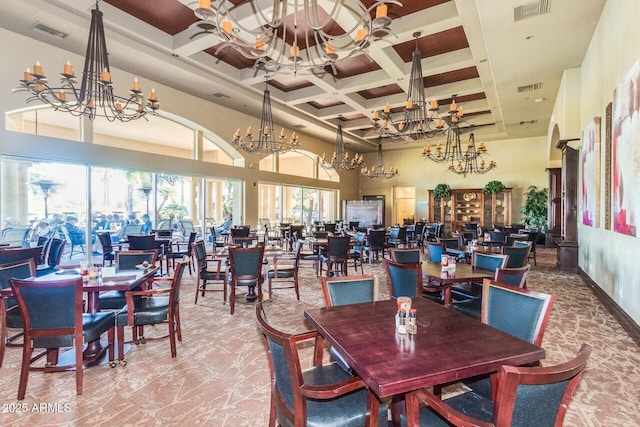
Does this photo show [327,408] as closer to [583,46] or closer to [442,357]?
[442,357]

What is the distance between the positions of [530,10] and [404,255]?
395cm

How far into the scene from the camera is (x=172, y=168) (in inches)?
332

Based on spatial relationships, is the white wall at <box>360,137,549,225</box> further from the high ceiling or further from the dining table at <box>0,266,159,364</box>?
the dining table at <box>0,266,159,364</box>

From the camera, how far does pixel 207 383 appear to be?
8.81ft

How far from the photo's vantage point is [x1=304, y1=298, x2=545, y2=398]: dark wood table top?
1.31m

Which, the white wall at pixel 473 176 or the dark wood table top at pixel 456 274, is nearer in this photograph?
the dark wood table top at pixel 456 274

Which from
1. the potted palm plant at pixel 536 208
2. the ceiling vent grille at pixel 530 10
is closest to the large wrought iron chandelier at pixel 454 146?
the ceiling vent grille at pixel 530 10

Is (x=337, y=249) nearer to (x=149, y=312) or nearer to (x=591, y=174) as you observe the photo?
(x=149, y=312)

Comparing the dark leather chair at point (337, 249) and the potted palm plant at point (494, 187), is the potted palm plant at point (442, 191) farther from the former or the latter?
the dark leather chair at point (337, 249)

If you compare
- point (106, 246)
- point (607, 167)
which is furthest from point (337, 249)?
point (106, 246)

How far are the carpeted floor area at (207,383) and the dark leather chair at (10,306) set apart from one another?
28 centimetres

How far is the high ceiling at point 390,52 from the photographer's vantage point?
4906 millimetres

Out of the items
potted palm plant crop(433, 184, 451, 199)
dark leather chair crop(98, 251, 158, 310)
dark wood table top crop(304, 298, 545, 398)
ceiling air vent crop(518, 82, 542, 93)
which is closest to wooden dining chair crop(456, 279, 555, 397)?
dark wood table top crop(304, 298, 545, 398)

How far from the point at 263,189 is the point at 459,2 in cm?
827
